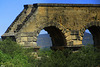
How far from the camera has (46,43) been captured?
65.1 metres

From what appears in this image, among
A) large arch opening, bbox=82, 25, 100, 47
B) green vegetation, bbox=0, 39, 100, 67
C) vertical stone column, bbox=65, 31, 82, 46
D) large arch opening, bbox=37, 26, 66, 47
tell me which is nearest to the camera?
green vegetation, bbox=0, 39, 100, 67

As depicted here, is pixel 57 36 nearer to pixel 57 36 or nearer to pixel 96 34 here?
pixel 57 36

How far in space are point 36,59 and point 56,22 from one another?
3.88 metres

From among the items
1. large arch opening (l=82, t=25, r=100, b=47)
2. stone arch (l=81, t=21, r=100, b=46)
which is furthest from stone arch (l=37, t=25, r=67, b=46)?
large arch opening (l=82, t=25, r=100, b=47)

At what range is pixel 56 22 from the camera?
23.2 m

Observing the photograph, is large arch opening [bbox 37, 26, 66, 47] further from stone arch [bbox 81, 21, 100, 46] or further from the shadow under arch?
the shadow under arch

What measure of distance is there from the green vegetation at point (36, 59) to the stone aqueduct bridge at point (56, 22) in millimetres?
1412

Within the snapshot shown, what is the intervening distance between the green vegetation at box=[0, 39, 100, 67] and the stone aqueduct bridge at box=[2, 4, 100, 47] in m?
1.41

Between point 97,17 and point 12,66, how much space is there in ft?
31.5

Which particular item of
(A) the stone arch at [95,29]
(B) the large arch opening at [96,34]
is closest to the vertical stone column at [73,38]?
(A) the stone arch at [95,29]

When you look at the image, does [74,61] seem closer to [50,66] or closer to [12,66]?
[50,66]

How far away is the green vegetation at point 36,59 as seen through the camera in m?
18.3

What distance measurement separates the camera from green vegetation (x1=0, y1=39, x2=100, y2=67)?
1834 cm

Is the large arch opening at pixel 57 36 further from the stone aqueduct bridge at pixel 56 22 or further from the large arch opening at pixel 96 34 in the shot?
the large arch opening at pixel 96 34
